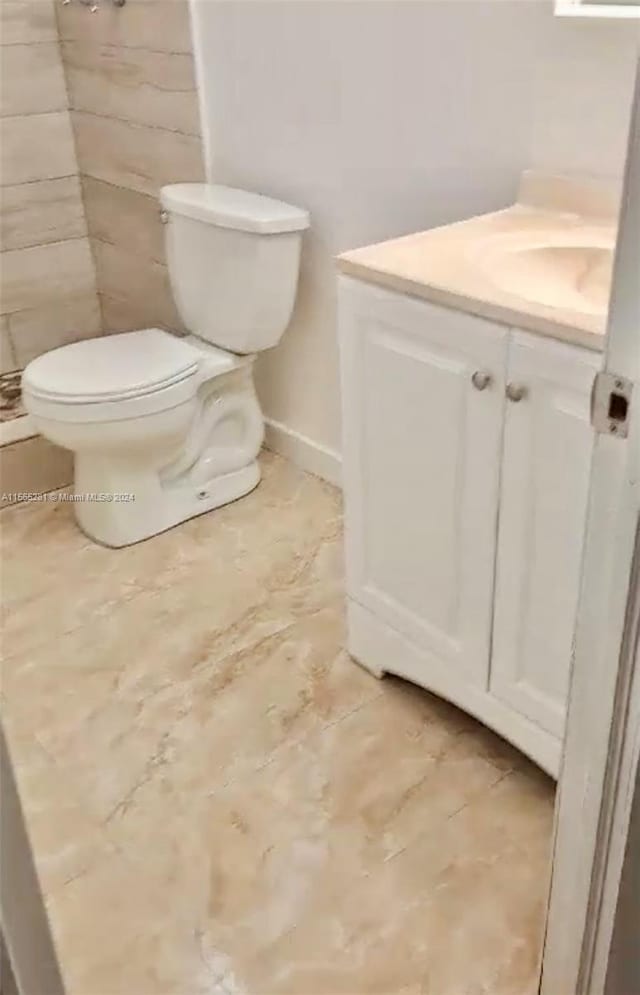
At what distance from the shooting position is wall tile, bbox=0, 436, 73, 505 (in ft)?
9.02

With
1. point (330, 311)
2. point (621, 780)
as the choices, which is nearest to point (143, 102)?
point (330, 311)

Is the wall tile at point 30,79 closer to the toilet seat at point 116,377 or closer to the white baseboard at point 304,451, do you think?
the toilet seat at point 116,377

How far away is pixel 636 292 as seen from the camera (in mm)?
865

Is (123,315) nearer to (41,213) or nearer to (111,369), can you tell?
(41,213)

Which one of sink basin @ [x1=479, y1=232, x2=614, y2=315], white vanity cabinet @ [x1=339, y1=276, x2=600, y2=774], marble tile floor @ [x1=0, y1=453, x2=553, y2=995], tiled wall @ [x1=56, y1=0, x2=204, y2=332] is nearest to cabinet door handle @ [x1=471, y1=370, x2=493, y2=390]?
white vanity cabinet @ [x1=339, y1=276, x2=600, y2=774]

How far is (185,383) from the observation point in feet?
7.84

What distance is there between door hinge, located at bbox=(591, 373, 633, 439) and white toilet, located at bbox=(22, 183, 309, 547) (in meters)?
1.51

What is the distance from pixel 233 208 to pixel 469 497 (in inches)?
42.0

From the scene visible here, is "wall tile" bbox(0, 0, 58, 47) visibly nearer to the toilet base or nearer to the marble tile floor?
the toilet base

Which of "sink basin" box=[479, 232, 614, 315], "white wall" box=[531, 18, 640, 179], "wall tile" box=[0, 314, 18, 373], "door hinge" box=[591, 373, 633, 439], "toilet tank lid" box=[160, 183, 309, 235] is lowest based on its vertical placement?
"wall tile" box=[0, 314, 18, 373]

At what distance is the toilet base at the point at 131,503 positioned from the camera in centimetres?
247

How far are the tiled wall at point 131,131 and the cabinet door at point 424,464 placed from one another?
1138 millimetres

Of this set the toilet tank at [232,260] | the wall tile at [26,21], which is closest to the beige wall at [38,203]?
the wall tile at [26,21]

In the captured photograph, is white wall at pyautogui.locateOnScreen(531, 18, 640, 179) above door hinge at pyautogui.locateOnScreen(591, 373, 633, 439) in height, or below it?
above
